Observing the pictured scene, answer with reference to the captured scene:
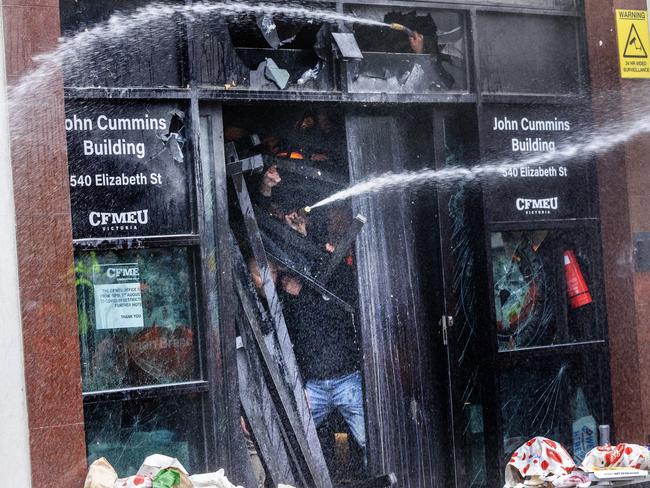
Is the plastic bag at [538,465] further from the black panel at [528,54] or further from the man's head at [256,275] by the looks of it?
the black panel at [528,54]

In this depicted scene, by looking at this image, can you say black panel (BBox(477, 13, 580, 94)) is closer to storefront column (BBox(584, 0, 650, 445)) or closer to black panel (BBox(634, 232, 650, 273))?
storefront column (BBox(584, 0, 650, 445))

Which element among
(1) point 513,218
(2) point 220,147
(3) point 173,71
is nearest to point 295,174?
(2) point 220,147

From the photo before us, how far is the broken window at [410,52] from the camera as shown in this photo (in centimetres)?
672

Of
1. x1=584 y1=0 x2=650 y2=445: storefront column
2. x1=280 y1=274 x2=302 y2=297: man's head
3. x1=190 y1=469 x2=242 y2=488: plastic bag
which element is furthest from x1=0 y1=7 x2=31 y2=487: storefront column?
x1=584 y1=0 x2=650 y2=445: storefront column

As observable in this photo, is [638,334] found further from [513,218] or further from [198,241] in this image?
[198,241]

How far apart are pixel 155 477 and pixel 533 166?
10.8ft

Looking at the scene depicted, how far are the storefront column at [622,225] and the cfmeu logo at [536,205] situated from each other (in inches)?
14.3

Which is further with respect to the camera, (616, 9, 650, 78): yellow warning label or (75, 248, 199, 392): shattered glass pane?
(616, 9, 650, 78): yellow warning label

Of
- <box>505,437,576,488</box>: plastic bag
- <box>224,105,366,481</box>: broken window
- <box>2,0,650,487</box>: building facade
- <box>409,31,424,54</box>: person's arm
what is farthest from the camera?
<box>409,31,424,54</box>: person's arm

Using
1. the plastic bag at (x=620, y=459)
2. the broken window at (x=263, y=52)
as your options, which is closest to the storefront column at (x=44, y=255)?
the broken window at (x=263, y=52)

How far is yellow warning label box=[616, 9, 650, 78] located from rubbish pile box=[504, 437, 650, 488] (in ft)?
8.79

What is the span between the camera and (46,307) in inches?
217

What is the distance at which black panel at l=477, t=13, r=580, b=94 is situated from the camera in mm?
7082

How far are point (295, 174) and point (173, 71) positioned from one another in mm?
1012
